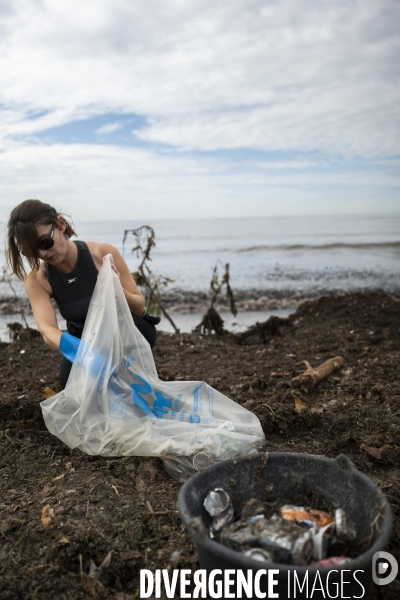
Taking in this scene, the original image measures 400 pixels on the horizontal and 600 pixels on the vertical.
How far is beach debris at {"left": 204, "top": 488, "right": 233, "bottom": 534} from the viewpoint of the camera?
186 centimetres

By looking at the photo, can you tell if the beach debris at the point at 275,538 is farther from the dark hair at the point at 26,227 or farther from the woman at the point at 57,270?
the dark hair at the point at 26,227

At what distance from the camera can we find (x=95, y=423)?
9.91 feet

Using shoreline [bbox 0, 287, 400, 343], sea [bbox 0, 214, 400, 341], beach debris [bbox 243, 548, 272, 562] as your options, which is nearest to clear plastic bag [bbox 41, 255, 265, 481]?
beach debris [bbox 243, 548, 272, 562]

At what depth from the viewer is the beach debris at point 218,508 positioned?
6.09 feet

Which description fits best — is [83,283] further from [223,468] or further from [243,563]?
[243,563]

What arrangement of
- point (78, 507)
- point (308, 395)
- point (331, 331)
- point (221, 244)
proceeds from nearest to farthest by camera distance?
point (78, 507) → point (308, 395) → point (331, 331) → point (221, 244)

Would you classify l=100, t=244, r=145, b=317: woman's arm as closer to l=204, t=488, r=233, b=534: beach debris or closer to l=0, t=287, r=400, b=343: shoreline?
l=204, t=488, r=233, b=534: beach debris

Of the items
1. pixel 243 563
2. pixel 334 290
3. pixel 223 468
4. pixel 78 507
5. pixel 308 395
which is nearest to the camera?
pixel 243 563

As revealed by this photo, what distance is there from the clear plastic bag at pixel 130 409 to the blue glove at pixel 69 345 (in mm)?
49

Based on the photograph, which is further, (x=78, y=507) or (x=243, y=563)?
(x=78, y=507)

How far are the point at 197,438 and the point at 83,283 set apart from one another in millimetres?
1324

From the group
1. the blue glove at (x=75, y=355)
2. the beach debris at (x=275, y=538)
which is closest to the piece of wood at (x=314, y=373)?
the blue glove at (x=75, y=355)

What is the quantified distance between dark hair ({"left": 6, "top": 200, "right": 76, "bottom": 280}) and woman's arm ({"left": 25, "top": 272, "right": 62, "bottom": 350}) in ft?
0.81

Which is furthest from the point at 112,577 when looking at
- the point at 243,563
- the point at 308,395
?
the point at 308,395
